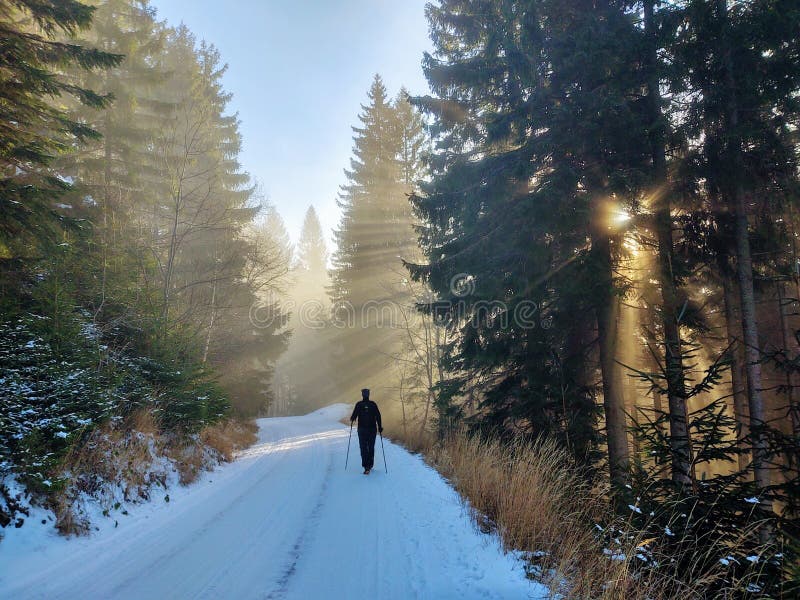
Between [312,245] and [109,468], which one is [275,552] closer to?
[109,468]

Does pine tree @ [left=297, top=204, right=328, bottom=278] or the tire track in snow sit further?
pine tree @ [left=297, top=204, right=328, bottom=278]

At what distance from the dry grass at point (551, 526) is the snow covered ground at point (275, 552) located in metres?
0.25

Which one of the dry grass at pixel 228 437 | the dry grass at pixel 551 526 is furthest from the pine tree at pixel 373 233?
the dry grass at pixel 551 526

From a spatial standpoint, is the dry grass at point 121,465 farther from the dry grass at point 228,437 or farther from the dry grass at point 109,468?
the dry grass at point 228,437

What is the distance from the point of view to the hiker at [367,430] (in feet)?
29.6

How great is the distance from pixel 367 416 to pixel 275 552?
16.8 ft

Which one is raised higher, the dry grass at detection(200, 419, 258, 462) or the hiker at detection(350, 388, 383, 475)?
the hiker at detection(350, 388, 383, 475)

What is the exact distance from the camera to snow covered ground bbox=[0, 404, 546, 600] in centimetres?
373

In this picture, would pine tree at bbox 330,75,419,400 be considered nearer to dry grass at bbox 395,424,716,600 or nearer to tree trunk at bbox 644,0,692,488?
tree trunk at bbox 644,0,692,488

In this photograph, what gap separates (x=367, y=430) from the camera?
929cm

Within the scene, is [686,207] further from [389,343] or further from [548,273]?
[389,343]

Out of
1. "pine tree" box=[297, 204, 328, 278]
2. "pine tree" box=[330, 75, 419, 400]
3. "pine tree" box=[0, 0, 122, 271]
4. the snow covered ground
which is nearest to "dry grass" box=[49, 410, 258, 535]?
the snow covered ground

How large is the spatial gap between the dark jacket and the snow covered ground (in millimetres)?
2240

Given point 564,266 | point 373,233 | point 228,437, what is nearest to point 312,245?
point 373,233
